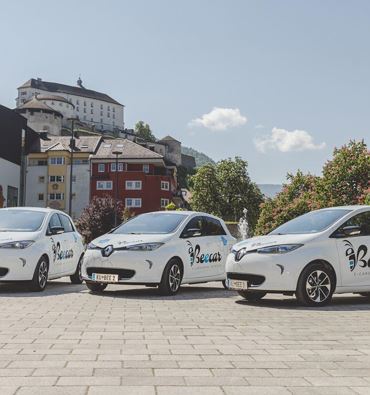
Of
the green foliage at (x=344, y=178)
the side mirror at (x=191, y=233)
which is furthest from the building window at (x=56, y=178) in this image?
the side mirror at (x=191, y=233)

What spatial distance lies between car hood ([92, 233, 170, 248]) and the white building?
15357 centimetres

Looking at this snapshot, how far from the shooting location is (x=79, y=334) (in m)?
6.72

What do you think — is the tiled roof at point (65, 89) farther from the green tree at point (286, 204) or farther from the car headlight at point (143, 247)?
the car headlight at point (143, 247)

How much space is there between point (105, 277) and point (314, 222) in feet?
12.6

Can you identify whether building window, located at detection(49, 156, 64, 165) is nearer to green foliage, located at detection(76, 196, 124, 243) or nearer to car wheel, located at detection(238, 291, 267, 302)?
green foliage, located at detection(76, 196, 124, 243)

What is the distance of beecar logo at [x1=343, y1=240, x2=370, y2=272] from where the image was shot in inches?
400

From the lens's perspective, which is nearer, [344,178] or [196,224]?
[196,224]

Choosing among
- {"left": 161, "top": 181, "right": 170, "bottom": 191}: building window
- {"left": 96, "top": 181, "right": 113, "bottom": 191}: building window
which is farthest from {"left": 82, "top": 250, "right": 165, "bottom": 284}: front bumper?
{"left": 96, "top": 181, "right": 113, "bottom": 191}: building window

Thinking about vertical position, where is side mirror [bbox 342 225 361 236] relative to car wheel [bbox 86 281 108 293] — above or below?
above

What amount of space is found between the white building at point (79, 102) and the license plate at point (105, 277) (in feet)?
505

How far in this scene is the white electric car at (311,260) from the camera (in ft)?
31.7

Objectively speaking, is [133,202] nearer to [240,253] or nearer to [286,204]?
[286,204]

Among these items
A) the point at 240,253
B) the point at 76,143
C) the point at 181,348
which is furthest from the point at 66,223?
the point at 76,143

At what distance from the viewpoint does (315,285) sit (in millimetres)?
9773
